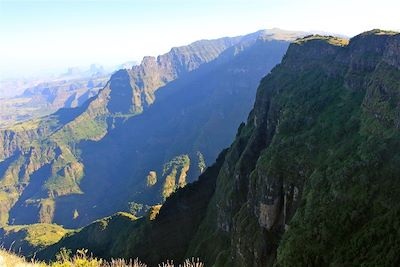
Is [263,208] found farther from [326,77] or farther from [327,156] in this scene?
[326,77]

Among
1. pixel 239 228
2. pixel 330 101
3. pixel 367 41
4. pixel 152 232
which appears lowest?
pixel 152 232

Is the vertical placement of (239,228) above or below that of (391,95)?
below

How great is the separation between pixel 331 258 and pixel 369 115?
32.6 meters

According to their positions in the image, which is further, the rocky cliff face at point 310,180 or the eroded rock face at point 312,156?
the eroded rock face at point 312,156

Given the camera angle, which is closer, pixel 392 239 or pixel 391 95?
pixel 392 239

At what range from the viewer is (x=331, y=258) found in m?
54.7

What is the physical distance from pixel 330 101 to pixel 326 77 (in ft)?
58.2

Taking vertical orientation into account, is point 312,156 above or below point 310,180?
above

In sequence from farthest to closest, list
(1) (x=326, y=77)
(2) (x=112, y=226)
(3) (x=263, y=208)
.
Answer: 1. (2) (x=112, y=226)
2. (1) (x=326, y=77)
3. (3) (x=263, y=208)

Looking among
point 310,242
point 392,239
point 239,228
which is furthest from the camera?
point 239,228

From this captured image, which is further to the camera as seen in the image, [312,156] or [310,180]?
[312,156]

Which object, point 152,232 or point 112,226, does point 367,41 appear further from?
point 112,226

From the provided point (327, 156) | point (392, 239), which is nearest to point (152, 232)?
point (327, 156)

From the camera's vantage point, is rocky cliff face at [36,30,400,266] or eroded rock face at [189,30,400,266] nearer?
rocky cliff face at [36,30,400,266]
